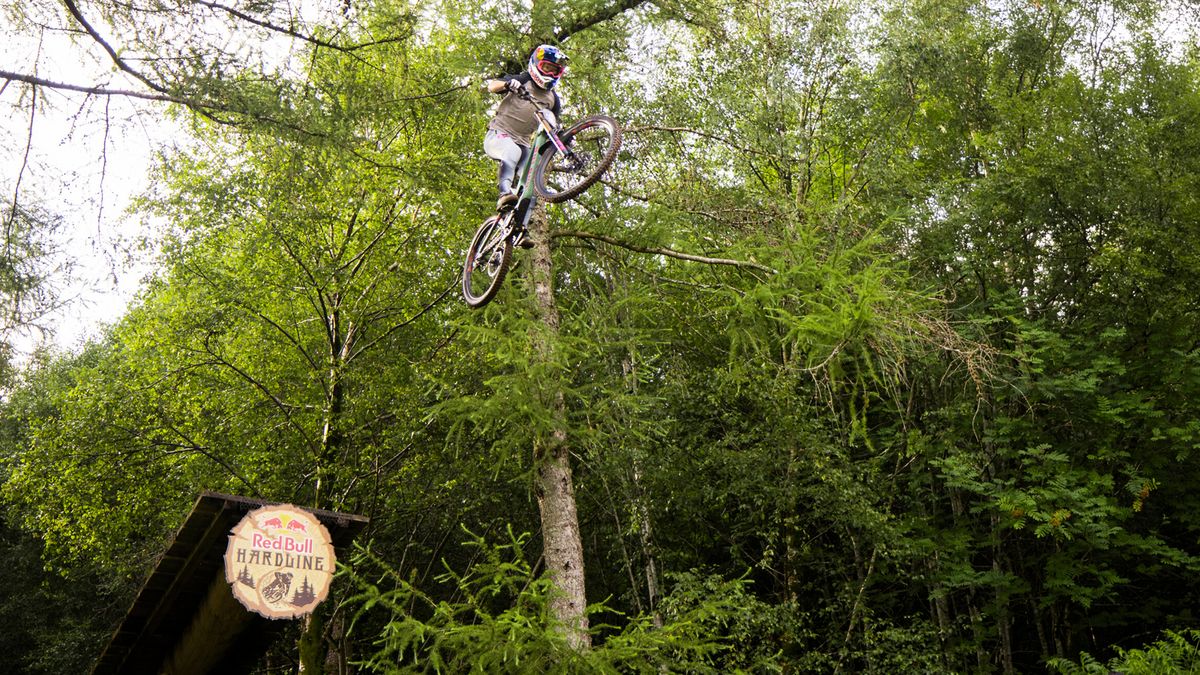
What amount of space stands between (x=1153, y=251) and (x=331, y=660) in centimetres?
1351

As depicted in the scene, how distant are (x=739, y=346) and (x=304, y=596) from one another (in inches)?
182

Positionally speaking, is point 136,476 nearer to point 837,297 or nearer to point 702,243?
point 702,243

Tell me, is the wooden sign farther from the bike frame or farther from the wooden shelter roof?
the bike frame

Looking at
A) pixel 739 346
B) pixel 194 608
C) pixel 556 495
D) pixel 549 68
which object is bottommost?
pixel 194 608

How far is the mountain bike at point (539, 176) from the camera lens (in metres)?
5.62

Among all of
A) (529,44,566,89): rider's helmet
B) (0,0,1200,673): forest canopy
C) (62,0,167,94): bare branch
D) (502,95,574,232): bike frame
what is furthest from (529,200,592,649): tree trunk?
(62,0,167,94): bare branch

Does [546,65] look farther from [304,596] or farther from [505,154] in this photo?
[304,596]

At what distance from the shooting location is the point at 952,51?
1318cm

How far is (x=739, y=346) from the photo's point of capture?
8969 mm

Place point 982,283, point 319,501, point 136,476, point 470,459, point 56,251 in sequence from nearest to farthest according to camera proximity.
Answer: point 56,251 < point 319,501 < point 470,459 < point 136,476 < point 982,283

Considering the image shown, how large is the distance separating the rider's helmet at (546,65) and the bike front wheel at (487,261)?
976 millimetres

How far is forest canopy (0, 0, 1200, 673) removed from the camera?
930 cm

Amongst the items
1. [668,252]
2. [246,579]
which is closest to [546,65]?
[668,252]

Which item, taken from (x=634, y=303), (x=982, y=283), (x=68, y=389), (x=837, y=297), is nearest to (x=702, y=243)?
(x=634, y=303)
